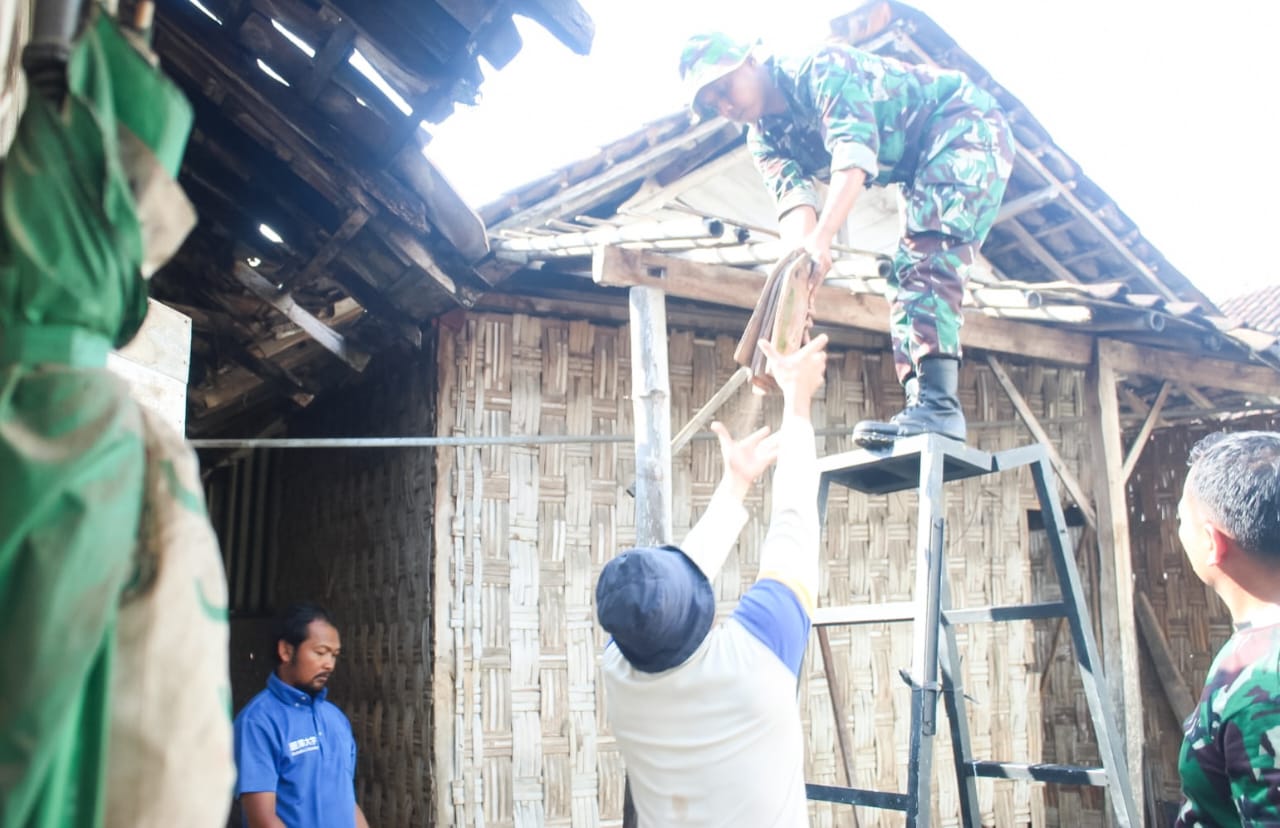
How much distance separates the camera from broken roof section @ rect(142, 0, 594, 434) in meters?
3.85

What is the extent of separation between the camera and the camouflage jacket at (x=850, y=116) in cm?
345

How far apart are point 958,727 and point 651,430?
5.00 feet

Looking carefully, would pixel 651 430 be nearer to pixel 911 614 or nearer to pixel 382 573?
pixel 911 614

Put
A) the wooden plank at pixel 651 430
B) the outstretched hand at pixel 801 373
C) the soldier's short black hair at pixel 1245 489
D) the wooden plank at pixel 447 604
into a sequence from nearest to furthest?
1. the soldier's short black hair at pixel 1245 489
2. the outstretched hand at pixel 801 373
3. the wooden plank at pixel 651 430
4. the wooden plank at pixel 447 604

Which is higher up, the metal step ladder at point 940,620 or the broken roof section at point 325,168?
the broken roof section at point 325,168

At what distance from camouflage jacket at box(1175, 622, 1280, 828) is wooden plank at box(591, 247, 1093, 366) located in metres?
2.67

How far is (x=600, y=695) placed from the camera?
5410mm

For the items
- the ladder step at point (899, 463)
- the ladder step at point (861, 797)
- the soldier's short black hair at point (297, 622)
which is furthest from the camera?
the soldier's short black hair at point (297, 622)

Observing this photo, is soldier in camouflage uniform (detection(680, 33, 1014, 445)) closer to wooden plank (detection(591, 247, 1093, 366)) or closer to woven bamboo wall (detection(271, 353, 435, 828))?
wooden plank (detection(591, 247, 1093, 366))

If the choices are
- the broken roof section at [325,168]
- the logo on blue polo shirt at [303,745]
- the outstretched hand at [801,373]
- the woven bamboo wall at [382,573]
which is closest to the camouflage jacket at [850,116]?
the broken roof section at [325,168]

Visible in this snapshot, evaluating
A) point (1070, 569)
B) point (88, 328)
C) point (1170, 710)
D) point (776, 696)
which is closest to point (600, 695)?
point (1070, 569)

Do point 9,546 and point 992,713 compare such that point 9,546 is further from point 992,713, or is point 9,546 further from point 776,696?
Answer: point 992,713

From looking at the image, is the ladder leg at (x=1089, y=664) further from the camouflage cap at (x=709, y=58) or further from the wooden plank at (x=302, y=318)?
the wooden plank at (x=302, y=318)

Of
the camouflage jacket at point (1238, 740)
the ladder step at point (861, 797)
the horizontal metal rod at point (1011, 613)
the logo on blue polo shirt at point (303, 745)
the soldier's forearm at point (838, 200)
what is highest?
the soldier's forearm at point (838, 200)
